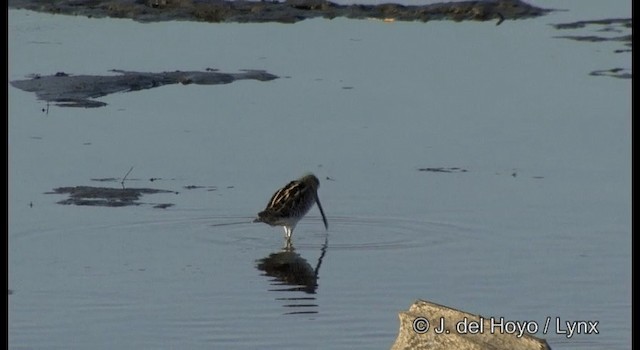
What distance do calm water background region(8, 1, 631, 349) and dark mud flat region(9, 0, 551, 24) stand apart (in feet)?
4.75

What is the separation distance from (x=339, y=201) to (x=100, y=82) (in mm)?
5323

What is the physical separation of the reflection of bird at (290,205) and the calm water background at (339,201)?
0.17 m

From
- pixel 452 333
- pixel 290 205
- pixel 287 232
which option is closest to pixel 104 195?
pixel 287 232

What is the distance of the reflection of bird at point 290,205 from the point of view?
1376cm

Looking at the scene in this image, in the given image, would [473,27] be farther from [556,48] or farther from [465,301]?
[465,301]

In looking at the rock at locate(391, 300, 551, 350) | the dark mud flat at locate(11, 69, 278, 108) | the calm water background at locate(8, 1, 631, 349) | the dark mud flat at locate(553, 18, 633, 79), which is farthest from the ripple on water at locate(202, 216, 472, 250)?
the dark mud flat at locate(553, 18, 633, 79)

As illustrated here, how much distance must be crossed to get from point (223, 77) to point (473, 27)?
4892 millimetres

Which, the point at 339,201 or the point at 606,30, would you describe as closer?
the point at 339,201

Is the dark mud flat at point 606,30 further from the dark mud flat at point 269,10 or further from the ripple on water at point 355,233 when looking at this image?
the ripple on water at point 355,233

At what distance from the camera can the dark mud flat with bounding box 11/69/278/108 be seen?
62.0ft

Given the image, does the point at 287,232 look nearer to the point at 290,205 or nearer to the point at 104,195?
the point at 290,205

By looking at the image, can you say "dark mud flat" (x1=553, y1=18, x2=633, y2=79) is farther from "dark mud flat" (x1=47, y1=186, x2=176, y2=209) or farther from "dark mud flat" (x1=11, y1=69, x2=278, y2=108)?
"dark mud flat" (x1=47, y1=186, x2=176, y2=209)

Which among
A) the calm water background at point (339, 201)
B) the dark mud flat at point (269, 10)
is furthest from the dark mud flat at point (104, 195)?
the dark mud flat at point (269, 10)

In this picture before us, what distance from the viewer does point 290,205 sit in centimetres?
1389
